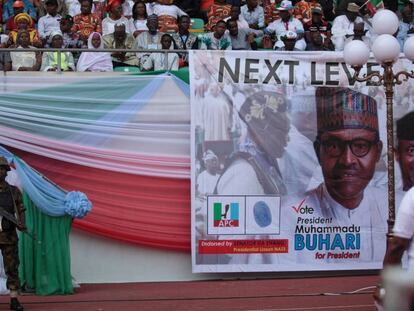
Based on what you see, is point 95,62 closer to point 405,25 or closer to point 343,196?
point 343,196

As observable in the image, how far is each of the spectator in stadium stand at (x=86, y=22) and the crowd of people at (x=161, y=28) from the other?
0.06 feet

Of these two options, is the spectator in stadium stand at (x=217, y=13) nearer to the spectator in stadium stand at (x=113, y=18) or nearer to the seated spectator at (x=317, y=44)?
the spectator in stadium stand at (x=113, y=18)

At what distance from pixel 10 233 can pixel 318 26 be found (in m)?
8.12

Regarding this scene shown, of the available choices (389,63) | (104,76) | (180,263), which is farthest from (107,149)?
(389,63)

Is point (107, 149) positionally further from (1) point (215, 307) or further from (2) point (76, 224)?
(1) point (215, 307)

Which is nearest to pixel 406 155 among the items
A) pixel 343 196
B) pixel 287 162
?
pixel 343 196

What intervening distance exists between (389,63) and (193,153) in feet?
13.1

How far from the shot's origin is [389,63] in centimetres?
1022

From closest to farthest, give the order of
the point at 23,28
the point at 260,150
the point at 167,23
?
1. the point at 260,150
2. the point at 23,28
3. the point at 167,23

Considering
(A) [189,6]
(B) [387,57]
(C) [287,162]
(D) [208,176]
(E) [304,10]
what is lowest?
(D) [208,176]

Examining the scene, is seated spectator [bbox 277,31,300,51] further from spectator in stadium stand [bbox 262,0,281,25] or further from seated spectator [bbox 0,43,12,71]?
seated spectator [bbox 0,43,12,71]

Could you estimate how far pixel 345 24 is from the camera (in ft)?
53.2

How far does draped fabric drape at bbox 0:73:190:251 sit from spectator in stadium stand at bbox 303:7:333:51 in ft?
10.9

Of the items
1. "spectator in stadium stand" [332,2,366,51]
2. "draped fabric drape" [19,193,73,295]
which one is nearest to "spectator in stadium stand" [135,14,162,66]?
"spectator in stadium stand" [332,2,366,51]
